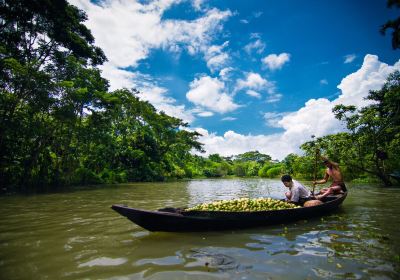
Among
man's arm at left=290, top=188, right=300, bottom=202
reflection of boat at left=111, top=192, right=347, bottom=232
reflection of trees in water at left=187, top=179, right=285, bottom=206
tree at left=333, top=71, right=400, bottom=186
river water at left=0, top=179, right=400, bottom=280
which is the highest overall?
tree at left=333, top=71, right=400, bottom=186

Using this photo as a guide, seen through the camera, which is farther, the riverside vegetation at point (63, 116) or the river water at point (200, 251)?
the riverside vegetation at point (63, 116)

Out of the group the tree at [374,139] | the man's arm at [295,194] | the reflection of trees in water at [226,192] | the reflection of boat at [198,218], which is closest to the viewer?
the reflection of boat at [198,218]

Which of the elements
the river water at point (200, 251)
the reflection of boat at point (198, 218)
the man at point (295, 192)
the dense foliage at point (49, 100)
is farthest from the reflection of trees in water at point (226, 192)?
the dense foliage at point (49, 100)

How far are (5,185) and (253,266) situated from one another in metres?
18.2

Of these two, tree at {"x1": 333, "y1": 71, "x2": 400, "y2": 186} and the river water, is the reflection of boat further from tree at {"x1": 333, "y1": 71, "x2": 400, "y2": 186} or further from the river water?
tree at {"x1": 333, "y1": 71, "x2": 400, "y2": 186}

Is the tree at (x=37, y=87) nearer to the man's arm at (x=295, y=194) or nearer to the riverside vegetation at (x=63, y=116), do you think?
the riverside vegetation at (x=63, y=116)

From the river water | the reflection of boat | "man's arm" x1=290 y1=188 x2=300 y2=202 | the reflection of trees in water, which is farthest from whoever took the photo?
the reflection of trees in water

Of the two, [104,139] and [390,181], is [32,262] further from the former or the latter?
[390,181]

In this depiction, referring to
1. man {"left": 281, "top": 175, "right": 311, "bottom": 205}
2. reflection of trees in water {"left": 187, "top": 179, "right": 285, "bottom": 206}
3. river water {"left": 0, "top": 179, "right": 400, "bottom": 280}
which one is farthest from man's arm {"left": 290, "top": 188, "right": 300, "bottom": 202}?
reflection of trees in water {"left": 187, "top": 179, "right": 285, "bottom": 206}

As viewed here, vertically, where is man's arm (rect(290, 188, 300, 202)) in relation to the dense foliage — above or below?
below

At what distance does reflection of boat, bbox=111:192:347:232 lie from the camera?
4.97 metres

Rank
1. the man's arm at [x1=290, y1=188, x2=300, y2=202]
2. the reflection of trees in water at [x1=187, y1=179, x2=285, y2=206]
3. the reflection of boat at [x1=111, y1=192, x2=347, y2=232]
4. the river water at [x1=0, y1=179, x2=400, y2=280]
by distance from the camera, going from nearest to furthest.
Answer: the river water at [x1=0, y1=179, x2=400, y2=280] < the reflection of boat at [x1=111, y1=192, x2=347, y2=232] < the man's arm at [x1=290, y1=188, x2=300, y2=202] < the reflection of trees in water at [x1=187, y1=179, x2=285, y2=206]

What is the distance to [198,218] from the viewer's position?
17.3ft

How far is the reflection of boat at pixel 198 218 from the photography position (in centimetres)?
497
